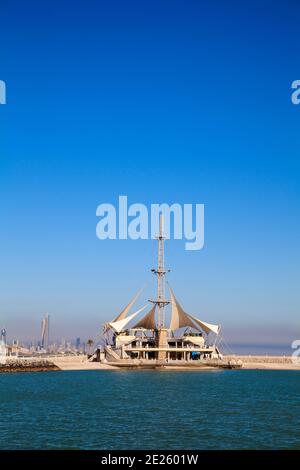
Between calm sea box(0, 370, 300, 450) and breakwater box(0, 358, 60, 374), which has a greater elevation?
calm sea box(0, 370, 300, 450)

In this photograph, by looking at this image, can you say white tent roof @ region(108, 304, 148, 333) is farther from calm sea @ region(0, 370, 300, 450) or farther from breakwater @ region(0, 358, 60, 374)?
calm sea @ region(0, 370, 300, 450)

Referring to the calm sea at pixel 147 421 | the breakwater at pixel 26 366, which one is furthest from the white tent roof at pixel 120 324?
the calm sea at pixel 147 421

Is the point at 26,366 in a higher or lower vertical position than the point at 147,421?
lower

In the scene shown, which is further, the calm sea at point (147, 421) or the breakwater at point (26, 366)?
the breakwater at point (26, 366)

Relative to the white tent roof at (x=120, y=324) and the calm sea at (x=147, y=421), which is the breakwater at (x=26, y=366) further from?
the calm sea at (x=147, y=421)

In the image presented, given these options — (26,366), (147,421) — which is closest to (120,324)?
(26,366)

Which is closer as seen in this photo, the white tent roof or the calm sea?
the calm sea

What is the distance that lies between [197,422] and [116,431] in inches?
248

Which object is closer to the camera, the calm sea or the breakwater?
the calm sea

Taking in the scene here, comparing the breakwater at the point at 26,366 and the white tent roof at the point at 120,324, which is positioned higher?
the white tent roof at the point at 120,324

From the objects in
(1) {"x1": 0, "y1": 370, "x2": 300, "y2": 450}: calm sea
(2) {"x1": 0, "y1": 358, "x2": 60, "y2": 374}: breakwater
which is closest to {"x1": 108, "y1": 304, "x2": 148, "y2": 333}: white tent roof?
(2) {"x1": 0, "y1": 358, "x2": 60, "y2": 374}: breakwater

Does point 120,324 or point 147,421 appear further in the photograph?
point 120,324

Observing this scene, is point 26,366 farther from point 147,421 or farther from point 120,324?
point 147,421
